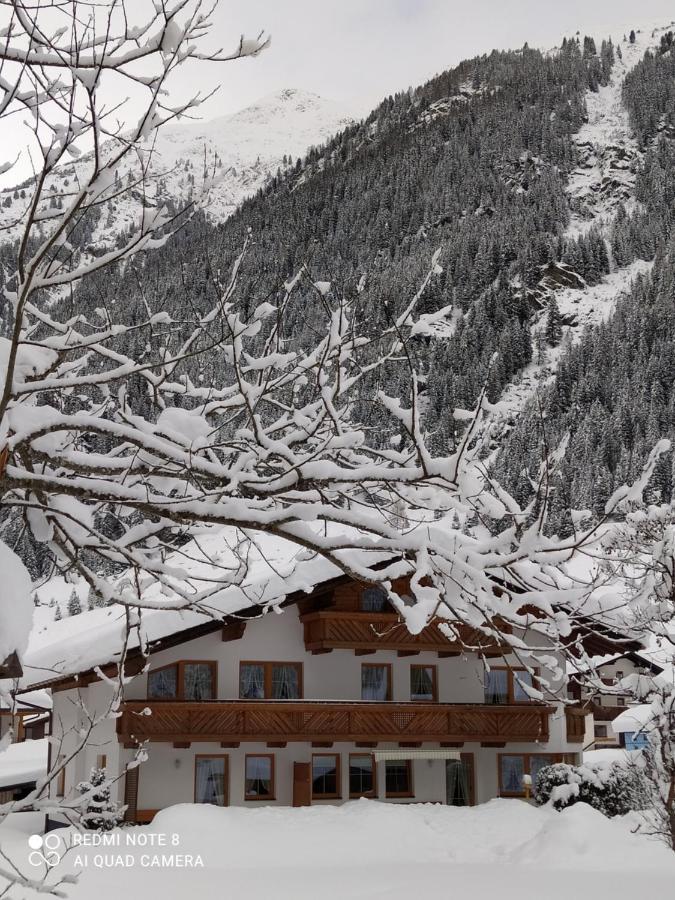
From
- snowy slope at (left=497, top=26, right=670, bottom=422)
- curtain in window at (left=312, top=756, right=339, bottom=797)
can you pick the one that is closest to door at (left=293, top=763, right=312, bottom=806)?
curtain in window at (left=312, top=756, right=339, bottom=797)

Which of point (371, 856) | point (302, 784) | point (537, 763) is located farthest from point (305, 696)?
point (537, 763)

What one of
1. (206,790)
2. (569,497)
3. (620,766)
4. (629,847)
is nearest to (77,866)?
(206,790)

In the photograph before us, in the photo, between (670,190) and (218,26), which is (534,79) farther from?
(218,26)

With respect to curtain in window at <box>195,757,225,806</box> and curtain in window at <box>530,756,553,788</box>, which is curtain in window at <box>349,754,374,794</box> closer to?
curtain in window at <box>195,757,225,806</box>

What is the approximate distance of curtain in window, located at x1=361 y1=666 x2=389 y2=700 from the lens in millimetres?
22891

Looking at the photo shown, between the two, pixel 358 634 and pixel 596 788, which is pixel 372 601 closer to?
pixel 358 634

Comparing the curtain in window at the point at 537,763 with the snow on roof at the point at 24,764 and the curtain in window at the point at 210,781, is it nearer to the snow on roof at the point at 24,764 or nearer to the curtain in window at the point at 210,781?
the curtain in window at the point at 210,781

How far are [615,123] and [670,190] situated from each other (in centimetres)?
4622

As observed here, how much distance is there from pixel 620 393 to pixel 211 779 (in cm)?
8020

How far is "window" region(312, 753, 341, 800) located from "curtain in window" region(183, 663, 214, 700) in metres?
3.30

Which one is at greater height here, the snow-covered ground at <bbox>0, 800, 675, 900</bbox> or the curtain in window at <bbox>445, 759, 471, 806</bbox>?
the snow-covered ground at <bbox>0, 800, 675, 900</bbox>

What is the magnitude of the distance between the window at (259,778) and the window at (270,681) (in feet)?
4.84

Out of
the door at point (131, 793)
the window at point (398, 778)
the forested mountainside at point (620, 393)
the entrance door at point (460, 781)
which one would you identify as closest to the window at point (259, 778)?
the door at point (131, 793)

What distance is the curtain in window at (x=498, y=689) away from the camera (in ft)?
77.1
